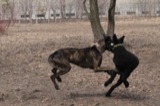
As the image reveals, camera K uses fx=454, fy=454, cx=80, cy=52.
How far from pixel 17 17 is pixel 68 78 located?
6363cm

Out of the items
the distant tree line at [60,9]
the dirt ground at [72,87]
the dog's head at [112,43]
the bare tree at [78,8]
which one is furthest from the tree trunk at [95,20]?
the bare tree at [78,8]

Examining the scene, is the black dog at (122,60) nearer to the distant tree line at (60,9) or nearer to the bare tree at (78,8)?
the distant tree line at (60,9)

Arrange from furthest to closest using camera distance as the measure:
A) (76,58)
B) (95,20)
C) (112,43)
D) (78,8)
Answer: (78,8), (95,20), (76,58), (112,43)

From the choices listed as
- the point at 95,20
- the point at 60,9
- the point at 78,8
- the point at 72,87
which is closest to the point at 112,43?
the point at 72,87

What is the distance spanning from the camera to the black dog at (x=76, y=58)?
8.23 m

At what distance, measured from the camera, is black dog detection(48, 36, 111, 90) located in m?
8.23

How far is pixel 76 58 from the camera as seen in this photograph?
8391mm

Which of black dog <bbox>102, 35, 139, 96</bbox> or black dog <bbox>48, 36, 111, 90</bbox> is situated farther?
black dog <bbox>48, 36, 111, 90</bbox>

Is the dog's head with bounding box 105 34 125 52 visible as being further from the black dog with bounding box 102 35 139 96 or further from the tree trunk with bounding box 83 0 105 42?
the tree trunk with bounding box 83 0 105 42

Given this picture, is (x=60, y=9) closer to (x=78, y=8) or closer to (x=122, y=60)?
(x=78, y=8)

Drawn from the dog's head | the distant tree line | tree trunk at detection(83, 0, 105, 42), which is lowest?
the distant tree line

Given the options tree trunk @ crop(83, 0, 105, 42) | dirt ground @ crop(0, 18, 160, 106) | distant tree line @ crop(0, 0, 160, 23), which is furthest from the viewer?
distant tree line @ crop(0, 0, 160, 23)

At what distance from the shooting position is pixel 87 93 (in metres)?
9.14

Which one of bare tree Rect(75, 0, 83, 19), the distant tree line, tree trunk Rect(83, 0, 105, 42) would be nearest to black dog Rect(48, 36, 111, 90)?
tree trunk Rect(83, 0, 105, 42)
